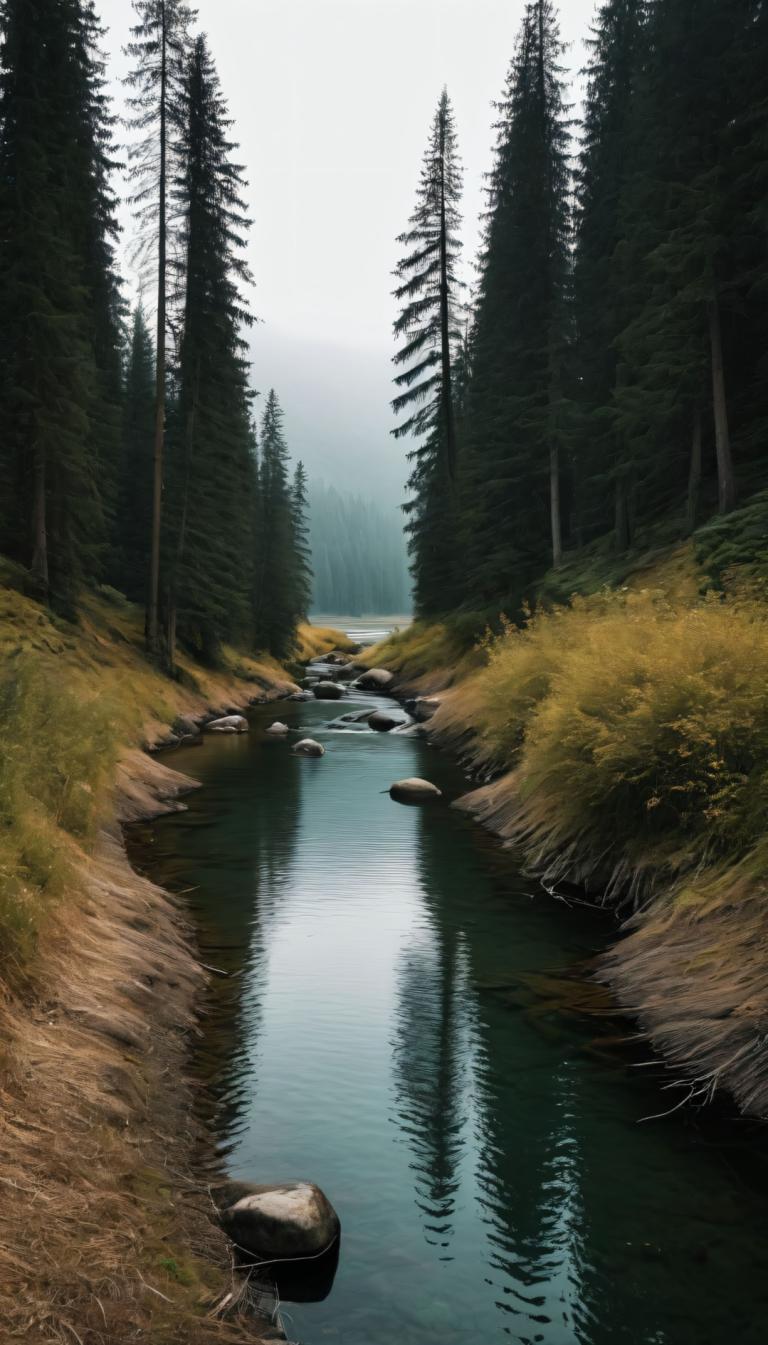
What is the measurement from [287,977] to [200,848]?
533 centimetres

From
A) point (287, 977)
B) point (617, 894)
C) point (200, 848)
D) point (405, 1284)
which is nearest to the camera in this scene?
point (405, 1284)

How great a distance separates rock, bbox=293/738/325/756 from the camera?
2362cm

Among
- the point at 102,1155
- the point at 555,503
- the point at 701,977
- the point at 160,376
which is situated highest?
the point at 160,376

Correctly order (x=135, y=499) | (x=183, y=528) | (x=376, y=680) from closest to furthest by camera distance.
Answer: (x=183, y=528)
(x=135, y=499)
(x=376, y=680)

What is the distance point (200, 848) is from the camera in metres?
13.7

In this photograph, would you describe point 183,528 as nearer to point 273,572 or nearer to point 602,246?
point 602,246

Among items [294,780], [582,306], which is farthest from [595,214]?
[294,780]

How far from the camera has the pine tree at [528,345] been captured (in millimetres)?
28250

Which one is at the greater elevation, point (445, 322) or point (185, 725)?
point (445, 322)

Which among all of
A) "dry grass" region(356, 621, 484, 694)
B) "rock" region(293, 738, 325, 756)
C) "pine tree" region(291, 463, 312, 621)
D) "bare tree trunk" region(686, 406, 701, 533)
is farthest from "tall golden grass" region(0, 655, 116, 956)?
"pine tree" region(291, 463, 312, 621)

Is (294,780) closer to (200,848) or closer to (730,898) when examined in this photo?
(200,848)

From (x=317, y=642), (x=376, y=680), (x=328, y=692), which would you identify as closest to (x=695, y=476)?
(x=328, y=692)

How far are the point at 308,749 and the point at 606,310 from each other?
16.7m

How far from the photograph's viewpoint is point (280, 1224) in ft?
15.2
